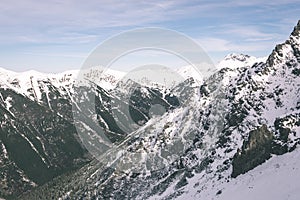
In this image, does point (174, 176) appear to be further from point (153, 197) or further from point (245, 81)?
point (245, 81)

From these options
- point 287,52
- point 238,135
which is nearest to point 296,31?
point 287,52

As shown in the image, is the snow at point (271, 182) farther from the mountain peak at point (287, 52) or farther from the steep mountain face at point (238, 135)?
the mountain peak at point (287, 52)

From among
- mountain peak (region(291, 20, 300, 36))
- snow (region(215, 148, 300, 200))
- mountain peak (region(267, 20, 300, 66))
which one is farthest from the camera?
mountain peak (region(291, 20, 300, 36))

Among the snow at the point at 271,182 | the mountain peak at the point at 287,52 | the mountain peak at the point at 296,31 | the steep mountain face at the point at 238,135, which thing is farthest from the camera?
the mountain peak at the point at 296,31

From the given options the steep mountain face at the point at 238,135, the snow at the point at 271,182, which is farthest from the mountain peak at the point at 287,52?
the snow at the point at 271,182

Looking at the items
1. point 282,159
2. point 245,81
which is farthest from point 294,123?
point 245,81

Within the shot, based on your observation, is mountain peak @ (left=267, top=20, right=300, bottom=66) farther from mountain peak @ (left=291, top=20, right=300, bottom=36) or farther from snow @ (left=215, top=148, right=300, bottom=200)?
snow @ (left=215, top=148, right=300, bottom=200)

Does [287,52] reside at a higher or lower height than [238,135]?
higher

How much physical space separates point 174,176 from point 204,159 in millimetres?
20577

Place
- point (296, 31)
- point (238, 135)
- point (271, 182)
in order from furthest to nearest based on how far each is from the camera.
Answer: point (296, 31) → point (238, 135) → point (271, 182)

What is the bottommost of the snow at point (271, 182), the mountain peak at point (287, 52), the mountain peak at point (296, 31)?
the snow at point (271, 182)

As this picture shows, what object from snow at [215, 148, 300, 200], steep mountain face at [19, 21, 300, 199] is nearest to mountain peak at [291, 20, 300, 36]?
steep mountain face at [19, 21, 300, 199]

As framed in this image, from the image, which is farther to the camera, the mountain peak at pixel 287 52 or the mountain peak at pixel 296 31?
the mountain peak at pixel 296 31

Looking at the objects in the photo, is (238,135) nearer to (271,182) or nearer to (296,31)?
(271,182)
